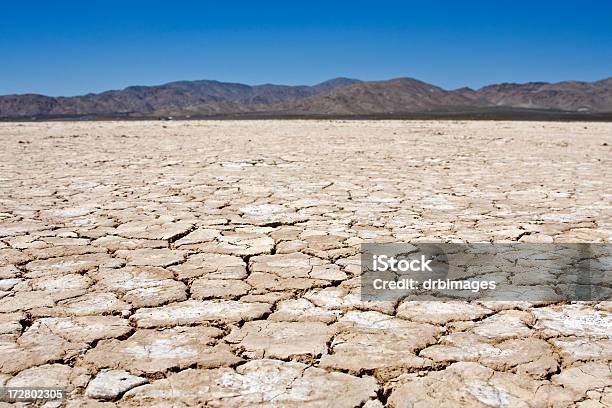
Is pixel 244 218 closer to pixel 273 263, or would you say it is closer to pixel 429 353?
pixel 273 263

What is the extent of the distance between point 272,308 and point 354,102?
7153 cm

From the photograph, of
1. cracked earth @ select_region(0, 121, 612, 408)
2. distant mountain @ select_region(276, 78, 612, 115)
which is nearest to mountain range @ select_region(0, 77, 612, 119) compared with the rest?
distant mountain @ select_region(276, 78, 612, 115)

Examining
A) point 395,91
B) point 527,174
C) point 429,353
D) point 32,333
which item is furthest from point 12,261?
point 395,91

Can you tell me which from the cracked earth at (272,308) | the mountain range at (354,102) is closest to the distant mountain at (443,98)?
the mountain range at (354,102)

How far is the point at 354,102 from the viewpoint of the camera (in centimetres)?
7181

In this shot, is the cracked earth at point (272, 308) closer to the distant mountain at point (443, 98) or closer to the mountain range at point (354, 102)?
the mountain range at point (354, 102)

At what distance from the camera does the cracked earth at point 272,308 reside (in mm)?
1450

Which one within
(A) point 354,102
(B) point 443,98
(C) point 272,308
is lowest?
A: (C) point 272,308

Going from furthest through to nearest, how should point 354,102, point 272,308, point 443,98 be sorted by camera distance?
point 443,98 → point 354,102 → point 272,308

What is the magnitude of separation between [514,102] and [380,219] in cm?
10350

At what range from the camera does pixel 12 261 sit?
2467mm

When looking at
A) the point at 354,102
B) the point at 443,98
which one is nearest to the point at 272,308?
the point at 354,102

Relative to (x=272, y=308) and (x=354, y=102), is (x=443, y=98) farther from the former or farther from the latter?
(x=272, y=308)

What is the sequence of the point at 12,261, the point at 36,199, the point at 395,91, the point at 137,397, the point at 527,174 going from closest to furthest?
the point at 137,397 < the point at 12,261 < the point at 36,199 < the point at 527,174 < the point at 395,91
